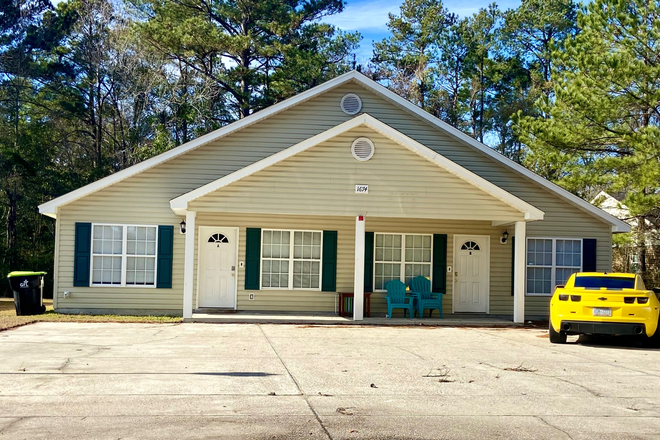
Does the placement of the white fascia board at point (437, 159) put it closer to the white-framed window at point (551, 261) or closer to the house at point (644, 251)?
the white-framed window at point (551, 261)

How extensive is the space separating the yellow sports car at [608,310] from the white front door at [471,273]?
6347 mm

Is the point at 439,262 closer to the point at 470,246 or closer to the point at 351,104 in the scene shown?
the point at 470,246

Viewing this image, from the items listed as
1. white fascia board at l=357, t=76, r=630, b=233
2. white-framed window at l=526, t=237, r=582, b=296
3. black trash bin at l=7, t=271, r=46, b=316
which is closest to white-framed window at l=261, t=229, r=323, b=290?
white fascia board at l=357, t=76, r=630, b=233

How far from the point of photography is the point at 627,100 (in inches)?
849

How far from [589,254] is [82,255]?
513 inches

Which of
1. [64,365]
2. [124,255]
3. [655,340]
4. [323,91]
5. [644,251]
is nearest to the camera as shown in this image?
[64,365]

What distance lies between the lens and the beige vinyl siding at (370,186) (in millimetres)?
16500

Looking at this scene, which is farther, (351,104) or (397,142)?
(351,104)

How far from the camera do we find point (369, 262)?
19312 millimetres

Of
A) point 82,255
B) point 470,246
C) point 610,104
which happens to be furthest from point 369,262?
point 610,104

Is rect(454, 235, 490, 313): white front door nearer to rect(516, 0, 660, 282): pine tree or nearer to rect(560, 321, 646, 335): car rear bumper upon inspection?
rect(516, 0, 660, 282): pine tree

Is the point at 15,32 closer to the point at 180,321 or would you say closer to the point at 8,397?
the point at 180,321

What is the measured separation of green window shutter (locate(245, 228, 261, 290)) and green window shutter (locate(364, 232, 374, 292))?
2.76m

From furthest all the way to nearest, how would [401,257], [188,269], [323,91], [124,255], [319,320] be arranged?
[401,257], [323,91], [124,255], [319,320], [188,269]
